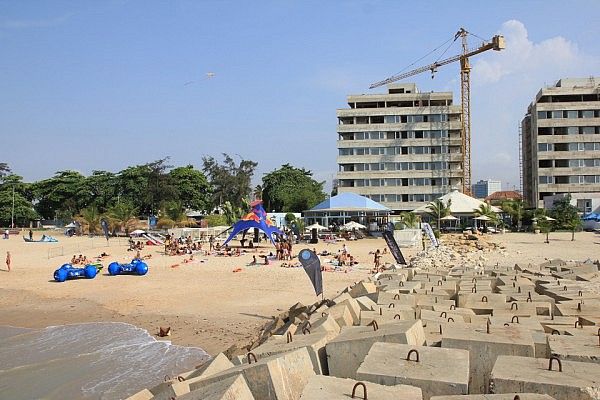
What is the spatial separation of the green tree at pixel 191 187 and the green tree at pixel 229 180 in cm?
330

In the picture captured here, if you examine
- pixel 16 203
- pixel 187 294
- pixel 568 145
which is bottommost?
pixel 187 294

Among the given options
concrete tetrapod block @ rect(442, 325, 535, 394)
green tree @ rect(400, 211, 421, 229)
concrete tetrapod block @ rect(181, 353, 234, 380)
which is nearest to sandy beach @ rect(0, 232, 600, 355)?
concrete tetrapod block @ rect(181, 353, 234, 380)

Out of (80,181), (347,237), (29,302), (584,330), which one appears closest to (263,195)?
(80,181)

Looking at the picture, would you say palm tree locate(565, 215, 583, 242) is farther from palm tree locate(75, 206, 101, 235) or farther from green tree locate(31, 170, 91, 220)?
green tree locate(31, 170, 91, 220)

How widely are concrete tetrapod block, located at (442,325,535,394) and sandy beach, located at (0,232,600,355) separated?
24.2 ft

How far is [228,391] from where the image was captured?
155 inches

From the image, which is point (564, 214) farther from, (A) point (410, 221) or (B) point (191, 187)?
(B) point (191, 187)

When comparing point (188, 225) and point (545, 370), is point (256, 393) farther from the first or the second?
point (188, 225)

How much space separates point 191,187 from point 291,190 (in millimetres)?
14989

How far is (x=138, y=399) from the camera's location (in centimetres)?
567

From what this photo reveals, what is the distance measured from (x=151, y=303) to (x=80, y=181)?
6279cm

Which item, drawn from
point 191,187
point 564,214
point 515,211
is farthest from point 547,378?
point 191,187

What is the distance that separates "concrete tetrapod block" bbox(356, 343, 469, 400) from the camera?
4.08m

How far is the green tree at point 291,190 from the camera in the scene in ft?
236
